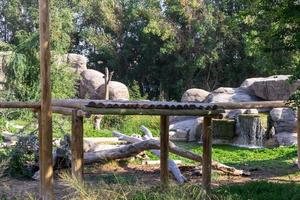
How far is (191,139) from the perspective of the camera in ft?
54.3

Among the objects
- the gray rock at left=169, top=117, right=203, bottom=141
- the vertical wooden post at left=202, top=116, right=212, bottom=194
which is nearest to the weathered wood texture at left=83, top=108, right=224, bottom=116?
the vertical wooden post at left=202, top=116, right=212, bottom=194

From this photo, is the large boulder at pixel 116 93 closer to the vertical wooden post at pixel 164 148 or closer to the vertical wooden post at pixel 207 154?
the vertical wooden post at pixel 164 148

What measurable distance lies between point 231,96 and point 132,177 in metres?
9.79

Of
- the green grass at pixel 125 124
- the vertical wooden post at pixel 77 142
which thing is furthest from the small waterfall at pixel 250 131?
the vertical wooden post at pixel 77 142

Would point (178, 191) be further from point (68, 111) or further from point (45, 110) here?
point (68, 111)

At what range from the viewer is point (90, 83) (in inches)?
878

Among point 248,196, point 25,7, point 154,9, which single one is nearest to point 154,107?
point 248,196

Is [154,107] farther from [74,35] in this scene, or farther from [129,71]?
[74,35]

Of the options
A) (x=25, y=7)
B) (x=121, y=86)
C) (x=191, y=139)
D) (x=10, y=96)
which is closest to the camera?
(x=10, y=96)

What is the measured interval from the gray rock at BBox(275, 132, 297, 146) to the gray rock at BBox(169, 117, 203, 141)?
2.56m

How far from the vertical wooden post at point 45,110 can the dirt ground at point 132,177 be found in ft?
4.03

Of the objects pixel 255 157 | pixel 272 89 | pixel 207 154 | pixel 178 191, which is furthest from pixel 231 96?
pixel 178 191

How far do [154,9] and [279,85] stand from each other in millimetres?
9833

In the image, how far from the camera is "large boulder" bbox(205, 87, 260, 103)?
17844 millimetres
